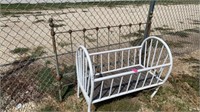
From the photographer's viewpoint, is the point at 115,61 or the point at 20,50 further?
the point at 20,50

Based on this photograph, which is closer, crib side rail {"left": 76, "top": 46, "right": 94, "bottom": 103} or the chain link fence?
crib side rail {"left": 76, "top": 46, "right": 94, "bottom": 103}

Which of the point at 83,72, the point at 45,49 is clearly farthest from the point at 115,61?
the point at 45,49

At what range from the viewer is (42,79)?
2.90 m

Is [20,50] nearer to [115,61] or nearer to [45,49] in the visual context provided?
[45,49]

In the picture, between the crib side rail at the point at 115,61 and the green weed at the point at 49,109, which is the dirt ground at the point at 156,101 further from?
the crib side rail at the point at 115,61

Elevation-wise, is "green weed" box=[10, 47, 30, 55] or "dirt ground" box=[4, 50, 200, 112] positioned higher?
"dirt ground" box=[4, 50, 200, 112]

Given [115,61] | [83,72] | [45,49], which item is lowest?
[45,49]

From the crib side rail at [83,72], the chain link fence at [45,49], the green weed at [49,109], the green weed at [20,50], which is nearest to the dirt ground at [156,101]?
the green weed at [49,109]

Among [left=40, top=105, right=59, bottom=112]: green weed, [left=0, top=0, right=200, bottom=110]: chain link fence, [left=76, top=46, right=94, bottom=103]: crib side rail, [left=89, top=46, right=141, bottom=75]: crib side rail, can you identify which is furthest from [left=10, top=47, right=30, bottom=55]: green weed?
[left=76, top=46, right=94, bottom=103]: crib side rail

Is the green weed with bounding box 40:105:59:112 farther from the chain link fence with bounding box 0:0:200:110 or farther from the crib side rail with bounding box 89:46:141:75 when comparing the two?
the crib side rail with bounding box 89:46:141:75

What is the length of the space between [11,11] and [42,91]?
16.8 ft

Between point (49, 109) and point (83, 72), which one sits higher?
point (83, 72)

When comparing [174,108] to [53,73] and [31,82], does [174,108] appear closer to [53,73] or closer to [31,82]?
[53,73]

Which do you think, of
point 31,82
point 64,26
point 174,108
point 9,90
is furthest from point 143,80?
point 64,26
